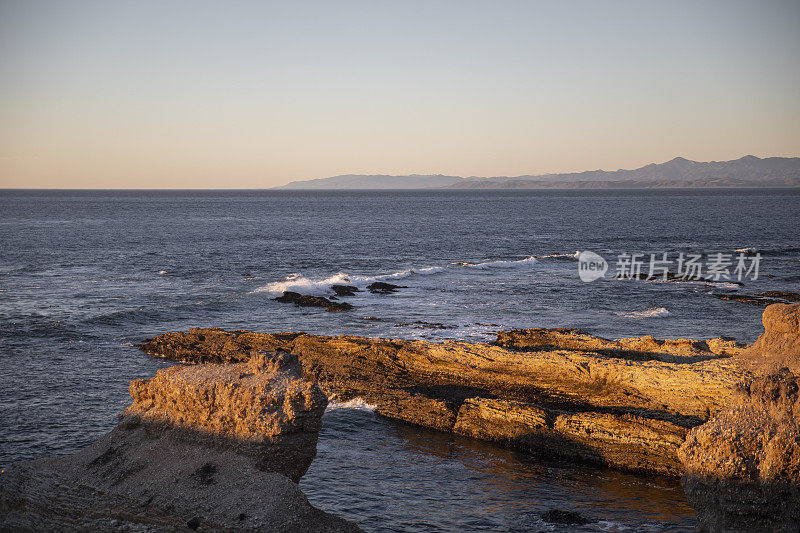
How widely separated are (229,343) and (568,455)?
61.2ft

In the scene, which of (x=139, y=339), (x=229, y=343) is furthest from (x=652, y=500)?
(x=139, y=339)

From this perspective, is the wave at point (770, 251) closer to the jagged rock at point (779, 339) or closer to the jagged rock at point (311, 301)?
the jagged rock at point (311, 301)

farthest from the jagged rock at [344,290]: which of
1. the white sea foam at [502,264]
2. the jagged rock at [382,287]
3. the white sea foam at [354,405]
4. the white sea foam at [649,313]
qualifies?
the white sea foam at [354,405]

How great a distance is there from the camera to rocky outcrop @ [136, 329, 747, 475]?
19.3m

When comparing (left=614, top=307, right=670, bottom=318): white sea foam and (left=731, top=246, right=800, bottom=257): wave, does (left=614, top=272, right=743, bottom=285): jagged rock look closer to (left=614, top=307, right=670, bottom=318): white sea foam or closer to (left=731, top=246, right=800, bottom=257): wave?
(left=614, top=307, right=670, bottom=318): white sea foam

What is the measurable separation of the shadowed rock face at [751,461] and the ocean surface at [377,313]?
3809 millimetres

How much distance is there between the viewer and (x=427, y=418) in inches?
904

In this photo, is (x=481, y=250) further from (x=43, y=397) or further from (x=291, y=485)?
(x=291, y=485)

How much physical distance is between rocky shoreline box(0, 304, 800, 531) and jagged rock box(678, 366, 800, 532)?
2cm

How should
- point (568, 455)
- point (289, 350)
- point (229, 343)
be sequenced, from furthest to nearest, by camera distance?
point (229, 343), point (289, 350), point (568, 455)

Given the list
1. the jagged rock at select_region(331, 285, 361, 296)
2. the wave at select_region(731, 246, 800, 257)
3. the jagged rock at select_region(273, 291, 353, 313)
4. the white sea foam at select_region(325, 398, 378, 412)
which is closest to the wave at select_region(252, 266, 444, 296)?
the jagged rock at select_region(331, 285, 361, 296)

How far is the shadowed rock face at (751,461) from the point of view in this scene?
11766 millimetres

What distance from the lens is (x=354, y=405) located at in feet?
81.8

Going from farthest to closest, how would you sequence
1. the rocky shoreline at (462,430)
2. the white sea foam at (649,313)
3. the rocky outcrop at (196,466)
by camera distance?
the white sea foam at (649,313) < the rocky outcrop at (196,466) < the rocky shoreline at (462,430)
